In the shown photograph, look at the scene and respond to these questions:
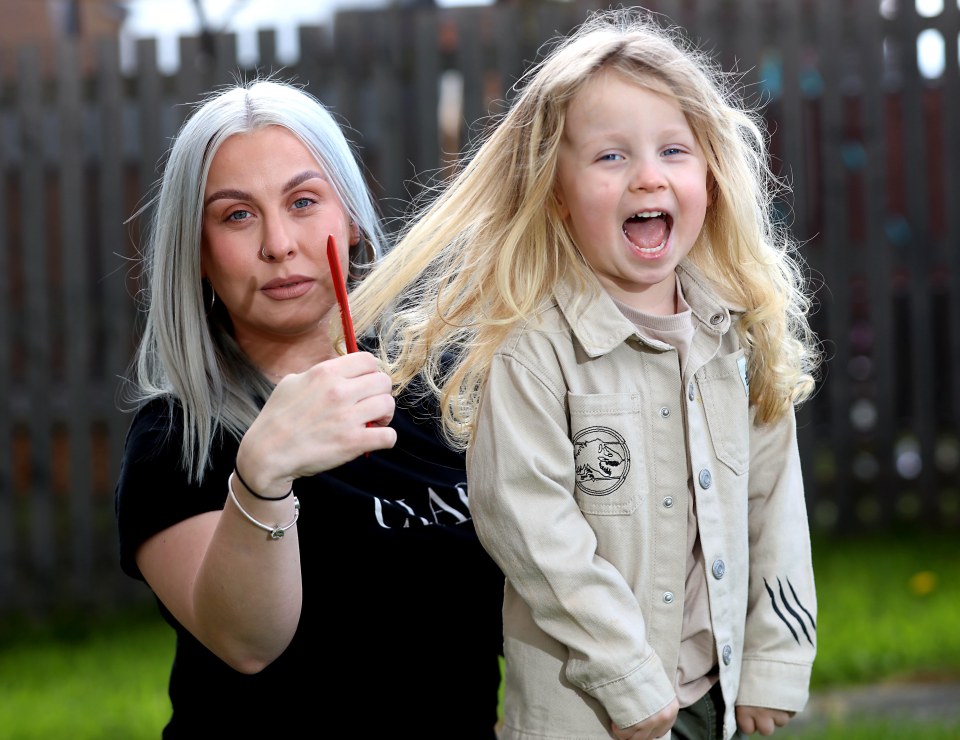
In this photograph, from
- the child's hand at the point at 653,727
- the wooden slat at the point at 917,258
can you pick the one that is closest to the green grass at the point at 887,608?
the wooden slat at the point at 917,258

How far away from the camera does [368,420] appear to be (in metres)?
1.57

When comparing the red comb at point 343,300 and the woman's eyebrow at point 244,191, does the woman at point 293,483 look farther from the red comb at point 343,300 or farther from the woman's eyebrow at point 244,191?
the red comb at point 343,300

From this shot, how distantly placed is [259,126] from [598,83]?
0.60m

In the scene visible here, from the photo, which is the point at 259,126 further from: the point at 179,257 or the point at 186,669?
the point at 186,669

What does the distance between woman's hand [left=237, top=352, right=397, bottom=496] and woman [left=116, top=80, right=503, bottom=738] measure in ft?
1.09

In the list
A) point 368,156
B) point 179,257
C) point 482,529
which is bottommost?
point 482,529

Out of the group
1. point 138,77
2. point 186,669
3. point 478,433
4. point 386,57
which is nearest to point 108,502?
point 138,77

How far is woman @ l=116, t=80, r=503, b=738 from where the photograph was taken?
1.98 m

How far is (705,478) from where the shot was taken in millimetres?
1816

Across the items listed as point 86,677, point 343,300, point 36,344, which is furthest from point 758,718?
point 36,344

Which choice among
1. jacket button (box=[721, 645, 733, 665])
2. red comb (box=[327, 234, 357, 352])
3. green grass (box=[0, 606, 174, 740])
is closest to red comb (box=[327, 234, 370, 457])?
red comb (box=[327, 234, 357, 352])

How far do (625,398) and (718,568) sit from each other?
0.29m

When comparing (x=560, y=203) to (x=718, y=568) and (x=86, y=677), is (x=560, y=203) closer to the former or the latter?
(x=718, y=568)

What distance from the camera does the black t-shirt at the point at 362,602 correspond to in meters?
2.01
